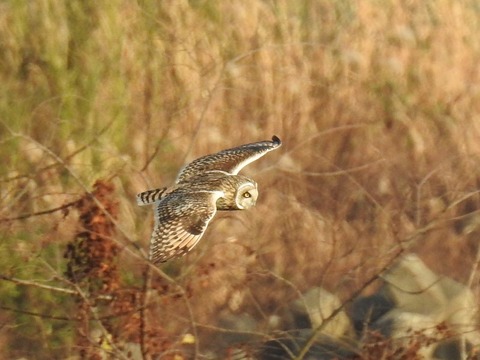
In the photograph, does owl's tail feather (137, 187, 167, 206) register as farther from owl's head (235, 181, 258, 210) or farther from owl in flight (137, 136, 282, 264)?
owl's head (235, 181, 258, 210)

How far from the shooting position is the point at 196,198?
655cm

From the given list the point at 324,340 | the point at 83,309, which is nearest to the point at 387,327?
the point at 324,340

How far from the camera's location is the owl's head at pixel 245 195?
684 cm

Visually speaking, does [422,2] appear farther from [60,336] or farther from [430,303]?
[60,336]

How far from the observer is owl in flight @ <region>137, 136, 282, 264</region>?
6.25 meters

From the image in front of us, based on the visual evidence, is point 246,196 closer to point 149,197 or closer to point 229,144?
point 149,197

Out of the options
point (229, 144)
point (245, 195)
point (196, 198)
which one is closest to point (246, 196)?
point (245, 195)

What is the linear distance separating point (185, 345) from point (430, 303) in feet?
4.68

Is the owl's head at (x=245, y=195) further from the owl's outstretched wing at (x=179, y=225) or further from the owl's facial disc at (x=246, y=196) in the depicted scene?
the owl's outstretched wing at (x=179, y=225)

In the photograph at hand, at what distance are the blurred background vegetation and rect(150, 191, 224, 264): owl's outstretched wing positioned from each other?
26 centimetres

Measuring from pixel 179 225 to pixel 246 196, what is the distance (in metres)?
0.67

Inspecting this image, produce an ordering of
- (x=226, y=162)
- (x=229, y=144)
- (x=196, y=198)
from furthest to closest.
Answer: (x=229, y=144)
(x=226, y=162)
(x=196, y=198)

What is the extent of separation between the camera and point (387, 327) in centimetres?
854

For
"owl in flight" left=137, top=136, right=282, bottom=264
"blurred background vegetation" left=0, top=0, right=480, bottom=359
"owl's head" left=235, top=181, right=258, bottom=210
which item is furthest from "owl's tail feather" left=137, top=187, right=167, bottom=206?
"owl's head" left=235, top=181, right=258, bottom=210
